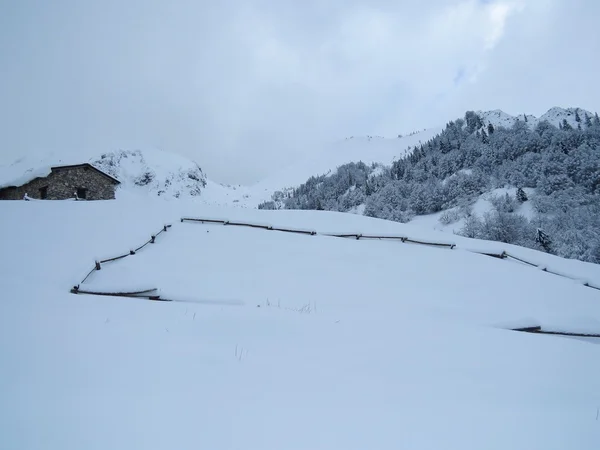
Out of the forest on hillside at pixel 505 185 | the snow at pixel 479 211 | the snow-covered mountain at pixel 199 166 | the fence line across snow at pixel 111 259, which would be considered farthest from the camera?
the snow-covered mountain at pixel 199 166

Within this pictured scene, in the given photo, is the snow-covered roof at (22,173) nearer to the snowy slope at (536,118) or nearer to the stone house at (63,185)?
the stone house at (63,185)

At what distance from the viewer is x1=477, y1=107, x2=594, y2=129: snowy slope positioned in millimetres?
42188

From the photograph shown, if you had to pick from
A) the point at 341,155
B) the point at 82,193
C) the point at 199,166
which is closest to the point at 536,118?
the point at 82,193

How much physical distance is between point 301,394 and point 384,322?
7.64 ft

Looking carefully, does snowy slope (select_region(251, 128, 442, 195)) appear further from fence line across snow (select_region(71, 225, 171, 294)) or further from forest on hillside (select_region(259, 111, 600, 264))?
fence line across snow (select_region(71, 225, 171, 294))

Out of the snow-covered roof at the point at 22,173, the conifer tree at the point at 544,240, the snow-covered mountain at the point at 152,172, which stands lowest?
the conifer tree at the point at 544,240

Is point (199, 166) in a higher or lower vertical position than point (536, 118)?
lower

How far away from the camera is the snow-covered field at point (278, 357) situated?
6.32 ft

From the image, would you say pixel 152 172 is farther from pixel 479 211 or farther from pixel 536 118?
pixel 536 118

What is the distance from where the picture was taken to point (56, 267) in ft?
17.7

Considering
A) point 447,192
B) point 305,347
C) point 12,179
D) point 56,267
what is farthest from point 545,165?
point 12,179

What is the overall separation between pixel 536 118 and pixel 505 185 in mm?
27774

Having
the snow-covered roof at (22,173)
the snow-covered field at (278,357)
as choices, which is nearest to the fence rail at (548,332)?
the snow-covered field at (278,357)

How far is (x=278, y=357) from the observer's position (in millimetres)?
2908
